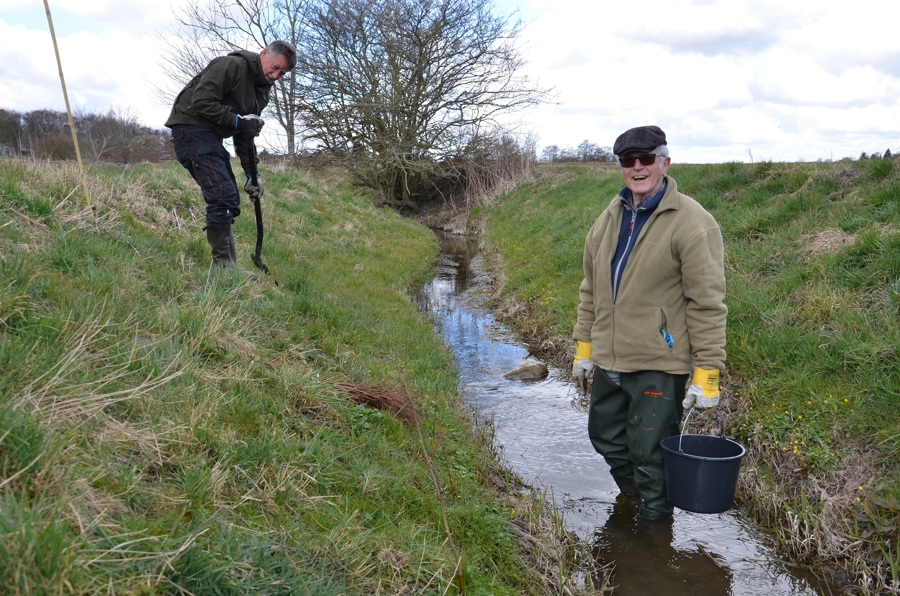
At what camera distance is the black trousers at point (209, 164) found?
19.1 ft

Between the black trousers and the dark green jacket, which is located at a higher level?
the dark green jacket

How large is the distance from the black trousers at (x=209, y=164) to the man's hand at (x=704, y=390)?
4400mm

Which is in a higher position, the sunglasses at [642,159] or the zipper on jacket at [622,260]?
the sunglasses at [642,159]

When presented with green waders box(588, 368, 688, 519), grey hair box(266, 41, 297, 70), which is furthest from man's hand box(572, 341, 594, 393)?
grey hair box(266, 41, 297, 70)

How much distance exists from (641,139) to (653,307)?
100cm

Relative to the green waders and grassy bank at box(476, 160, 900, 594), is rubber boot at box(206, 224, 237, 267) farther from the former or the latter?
grassy bank at box(476, 160, 900, 594)

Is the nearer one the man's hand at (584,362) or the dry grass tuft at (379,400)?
the man's hand at (584,362)

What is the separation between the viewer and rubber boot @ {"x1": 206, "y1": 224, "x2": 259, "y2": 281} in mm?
6090

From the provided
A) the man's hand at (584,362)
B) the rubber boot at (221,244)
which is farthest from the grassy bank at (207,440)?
the man's hand at (584,362)

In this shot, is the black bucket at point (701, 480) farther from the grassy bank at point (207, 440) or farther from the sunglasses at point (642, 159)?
the sunglasses at point (642, 159)

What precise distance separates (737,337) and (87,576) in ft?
17.8

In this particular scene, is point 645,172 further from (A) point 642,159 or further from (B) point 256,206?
(B) point 256,206

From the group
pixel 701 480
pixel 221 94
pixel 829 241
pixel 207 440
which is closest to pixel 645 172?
pixel 701 480

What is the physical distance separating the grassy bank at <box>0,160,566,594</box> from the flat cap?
6.31 ft
